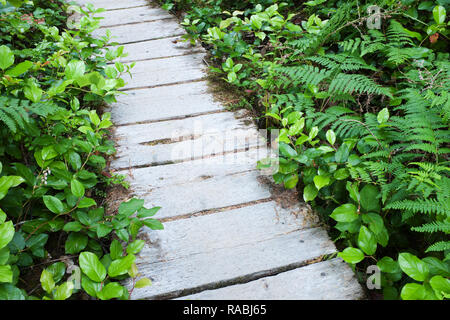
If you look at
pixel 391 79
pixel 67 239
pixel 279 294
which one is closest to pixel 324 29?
pixel 391 79

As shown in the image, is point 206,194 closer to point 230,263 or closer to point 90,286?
point 230,263

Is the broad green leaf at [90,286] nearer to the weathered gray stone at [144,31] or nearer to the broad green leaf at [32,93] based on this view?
the broad green leaf at [32,93]

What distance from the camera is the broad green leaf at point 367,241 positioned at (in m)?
1.67

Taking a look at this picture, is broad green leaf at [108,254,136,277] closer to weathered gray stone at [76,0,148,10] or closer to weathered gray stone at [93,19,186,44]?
weathered gray stone at [93,19,186,44]

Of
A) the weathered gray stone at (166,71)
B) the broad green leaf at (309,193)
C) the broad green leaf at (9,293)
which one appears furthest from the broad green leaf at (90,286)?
the weathered gray stone at (166,71)

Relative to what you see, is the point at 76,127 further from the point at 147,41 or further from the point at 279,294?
the point at 147,41

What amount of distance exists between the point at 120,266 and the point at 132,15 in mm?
3922

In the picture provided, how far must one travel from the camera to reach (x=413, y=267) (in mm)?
1505

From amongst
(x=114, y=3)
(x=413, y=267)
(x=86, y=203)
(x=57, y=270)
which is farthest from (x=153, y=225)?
(x=114, y=3)

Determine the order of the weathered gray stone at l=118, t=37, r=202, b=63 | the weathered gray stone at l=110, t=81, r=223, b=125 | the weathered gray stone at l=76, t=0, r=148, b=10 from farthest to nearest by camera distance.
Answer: the weathered gray stone at l=76, t=0, r=148, b=10
the weathered gray stone at l=118, t=37, r=202, b=63
the weathered gray stone at l=110, t=81, r=223, b=125

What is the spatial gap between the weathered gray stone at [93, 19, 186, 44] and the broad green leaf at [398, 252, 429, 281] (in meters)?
3.48

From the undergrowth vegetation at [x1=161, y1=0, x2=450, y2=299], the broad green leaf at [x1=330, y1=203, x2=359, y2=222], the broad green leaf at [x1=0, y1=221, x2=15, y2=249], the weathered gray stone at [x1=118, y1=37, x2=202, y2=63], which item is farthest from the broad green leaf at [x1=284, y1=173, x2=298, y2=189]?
the weathered gray stone at [x1=118, y1=37, x2=202, y2=63]

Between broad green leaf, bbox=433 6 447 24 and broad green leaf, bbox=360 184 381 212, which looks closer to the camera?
broad green leaf, bbox=360 184 381 212

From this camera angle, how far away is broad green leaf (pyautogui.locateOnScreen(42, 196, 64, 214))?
1735 millimetres
